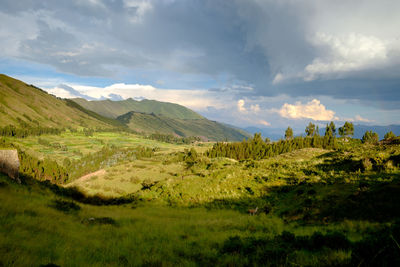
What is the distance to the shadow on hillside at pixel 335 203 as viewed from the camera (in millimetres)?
9227

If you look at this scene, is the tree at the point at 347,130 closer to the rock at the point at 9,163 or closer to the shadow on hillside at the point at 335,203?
the shadow on hillside at the point at 335,203

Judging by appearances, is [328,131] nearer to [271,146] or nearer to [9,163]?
[271,146]

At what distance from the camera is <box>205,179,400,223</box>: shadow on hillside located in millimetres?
9227

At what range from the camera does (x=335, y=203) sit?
12250 mm

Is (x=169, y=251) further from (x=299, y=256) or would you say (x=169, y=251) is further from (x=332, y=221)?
(x=332, y=221)

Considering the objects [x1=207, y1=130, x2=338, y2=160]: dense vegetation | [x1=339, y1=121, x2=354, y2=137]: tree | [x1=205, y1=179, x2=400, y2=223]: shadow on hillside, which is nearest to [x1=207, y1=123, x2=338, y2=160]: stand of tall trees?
[x1=207, y1=130, x2=338, y2=160]: dense vegetation

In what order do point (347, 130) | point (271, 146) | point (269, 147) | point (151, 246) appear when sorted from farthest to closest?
point (347, 130) < point (271, 146) < point (269, 147) < point (151, 246)

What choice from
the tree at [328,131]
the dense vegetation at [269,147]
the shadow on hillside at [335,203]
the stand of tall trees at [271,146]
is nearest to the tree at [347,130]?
the stand of tall trees at [271,146]

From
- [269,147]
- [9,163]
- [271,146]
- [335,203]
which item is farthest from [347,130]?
[9,163]

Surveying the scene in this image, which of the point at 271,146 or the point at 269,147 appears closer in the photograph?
the point at 269,147

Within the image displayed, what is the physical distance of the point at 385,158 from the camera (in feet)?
57.6

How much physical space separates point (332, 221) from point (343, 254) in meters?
5.75

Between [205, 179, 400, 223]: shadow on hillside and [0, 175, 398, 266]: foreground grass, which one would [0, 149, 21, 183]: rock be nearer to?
[0, 175, 398, 266]: foreground grass

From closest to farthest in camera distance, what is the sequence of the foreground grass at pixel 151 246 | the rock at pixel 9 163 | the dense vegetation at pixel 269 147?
the foreground grass at pixel 151 246 < the rock at pixel 9 163 < the dense vegetation at pixel 269 147
